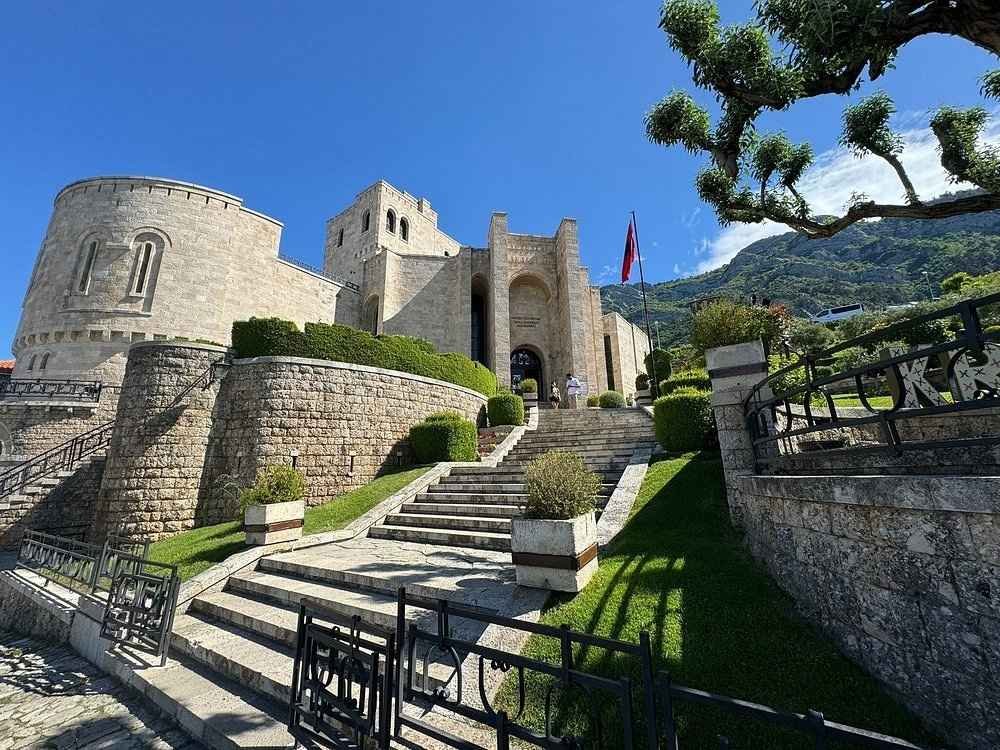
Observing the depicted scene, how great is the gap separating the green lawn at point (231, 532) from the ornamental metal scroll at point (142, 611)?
1050mm

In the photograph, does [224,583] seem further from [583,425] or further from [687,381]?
[687,381]

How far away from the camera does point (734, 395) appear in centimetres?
554

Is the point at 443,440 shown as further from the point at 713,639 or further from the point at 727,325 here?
the point at 713,639

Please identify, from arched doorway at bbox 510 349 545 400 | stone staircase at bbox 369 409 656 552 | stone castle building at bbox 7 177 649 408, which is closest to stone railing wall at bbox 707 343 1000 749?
stone staircase at bbox 369 409 656 552

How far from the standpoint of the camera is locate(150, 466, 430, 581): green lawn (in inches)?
291

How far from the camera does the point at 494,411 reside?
16.5m

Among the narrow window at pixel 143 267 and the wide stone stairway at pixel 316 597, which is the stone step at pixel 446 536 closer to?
the wide stone stairway at pixel 316 597

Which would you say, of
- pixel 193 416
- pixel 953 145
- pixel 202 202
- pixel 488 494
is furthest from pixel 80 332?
pixel 953 145

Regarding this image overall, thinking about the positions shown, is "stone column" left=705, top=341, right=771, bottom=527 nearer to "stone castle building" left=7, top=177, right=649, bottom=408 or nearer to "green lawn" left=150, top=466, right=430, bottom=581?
"green lawn" left=150, top=466, right=430, bottom=581

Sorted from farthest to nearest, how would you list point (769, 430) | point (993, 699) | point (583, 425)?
point (583, 425), point (769, 430), point (993, 699)

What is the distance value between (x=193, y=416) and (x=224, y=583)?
6.89 m

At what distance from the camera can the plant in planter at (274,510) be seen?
24.1ft

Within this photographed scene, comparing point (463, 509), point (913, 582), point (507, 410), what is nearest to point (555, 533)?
point (913, 582)

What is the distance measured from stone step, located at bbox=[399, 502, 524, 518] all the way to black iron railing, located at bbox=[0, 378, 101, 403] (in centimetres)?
1603
